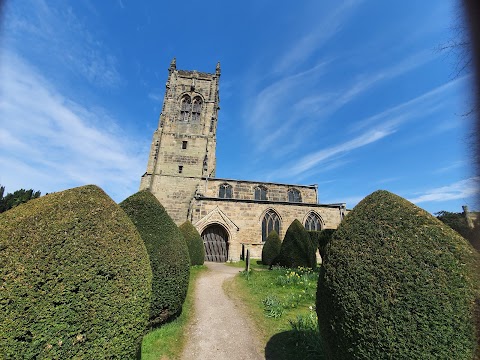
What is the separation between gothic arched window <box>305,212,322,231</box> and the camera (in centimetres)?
2238

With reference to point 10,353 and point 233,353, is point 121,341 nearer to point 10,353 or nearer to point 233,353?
point 10,353

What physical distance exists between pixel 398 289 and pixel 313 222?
2061 centimetres

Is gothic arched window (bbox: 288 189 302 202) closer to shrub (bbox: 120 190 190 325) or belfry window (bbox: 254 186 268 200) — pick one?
belfry window (bbox: 254 186 268 200)

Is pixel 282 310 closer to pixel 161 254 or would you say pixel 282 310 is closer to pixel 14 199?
pixel 161 254

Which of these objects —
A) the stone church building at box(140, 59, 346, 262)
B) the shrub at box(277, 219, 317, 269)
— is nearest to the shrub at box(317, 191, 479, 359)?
A: the shrub at box(277, 219, 317, 269)

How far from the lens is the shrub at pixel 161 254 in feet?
20.2

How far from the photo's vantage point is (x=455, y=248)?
292 cm

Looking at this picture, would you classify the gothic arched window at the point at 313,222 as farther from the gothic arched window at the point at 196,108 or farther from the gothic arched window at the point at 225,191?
the gothic arched window at the point at 196,108

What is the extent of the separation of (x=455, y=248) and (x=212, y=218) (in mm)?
16738

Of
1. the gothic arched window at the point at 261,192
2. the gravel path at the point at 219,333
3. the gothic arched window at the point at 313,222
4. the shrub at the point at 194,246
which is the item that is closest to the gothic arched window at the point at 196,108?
the gothic arched window at the point at 261,192

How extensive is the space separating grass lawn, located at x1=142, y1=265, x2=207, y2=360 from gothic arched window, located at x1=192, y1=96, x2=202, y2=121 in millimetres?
27569

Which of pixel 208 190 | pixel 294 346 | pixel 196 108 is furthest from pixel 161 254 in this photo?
pixel 196 108

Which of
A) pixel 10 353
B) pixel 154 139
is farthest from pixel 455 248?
pixel 154 139

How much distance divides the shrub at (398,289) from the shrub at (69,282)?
295 centimetres
